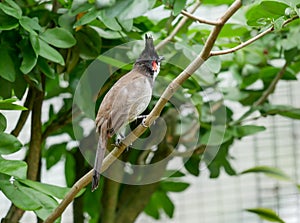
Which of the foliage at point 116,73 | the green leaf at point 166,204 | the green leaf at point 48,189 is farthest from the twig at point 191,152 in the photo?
the green leaf at point 48,189

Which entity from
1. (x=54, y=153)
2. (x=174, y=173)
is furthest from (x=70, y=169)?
(x=174, y=173)

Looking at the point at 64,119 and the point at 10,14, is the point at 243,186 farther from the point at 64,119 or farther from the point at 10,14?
the point at 10,14

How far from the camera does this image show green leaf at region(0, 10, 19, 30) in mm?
661

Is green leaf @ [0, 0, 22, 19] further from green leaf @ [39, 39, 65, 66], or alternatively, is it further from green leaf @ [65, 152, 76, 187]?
green leaf @ [65, 152, 76, 187]

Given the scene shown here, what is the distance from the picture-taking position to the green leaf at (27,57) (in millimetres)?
663

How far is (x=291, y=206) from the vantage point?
4.76ft

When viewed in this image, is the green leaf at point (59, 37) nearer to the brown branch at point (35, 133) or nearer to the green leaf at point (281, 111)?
the brown branch at point (35, 133)

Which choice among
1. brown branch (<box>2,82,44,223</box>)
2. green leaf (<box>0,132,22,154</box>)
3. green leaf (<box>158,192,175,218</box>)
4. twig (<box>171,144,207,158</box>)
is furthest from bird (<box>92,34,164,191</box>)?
green leaf (<box>158,192,175,218</box>)

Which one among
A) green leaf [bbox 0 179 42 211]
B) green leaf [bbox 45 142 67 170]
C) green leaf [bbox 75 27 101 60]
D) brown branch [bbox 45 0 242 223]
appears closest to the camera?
brown branch [bbox 45 0 242 223]

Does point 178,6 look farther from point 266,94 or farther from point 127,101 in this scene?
point 266,94

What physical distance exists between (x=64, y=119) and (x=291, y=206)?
2.59ft

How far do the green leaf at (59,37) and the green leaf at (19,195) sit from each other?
0.15 m

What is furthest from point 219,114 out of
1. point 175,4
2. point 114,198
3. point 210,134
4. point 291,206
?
point 291,206

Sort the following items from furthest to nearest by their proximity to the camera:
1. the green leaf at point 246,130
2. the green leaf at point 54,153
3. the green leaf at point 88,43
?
the green leaf at point 54,153 → the green leaf at point 246,130 → the green leaf at point 88,43
